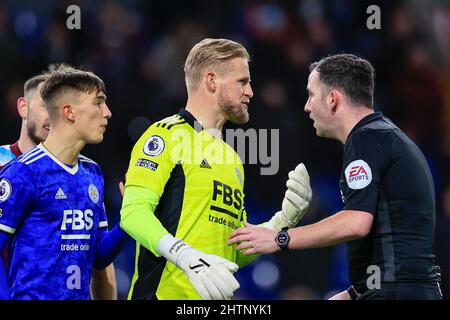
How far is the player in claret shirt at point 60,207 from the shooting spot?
3902 mm

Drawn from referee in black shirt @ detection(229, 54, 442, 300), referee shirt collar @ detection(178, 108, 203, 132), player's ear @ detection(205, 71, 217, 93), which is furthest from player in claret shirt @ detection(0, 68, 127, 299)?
referee in black shirt @ detection(229, 54, 442, 300)

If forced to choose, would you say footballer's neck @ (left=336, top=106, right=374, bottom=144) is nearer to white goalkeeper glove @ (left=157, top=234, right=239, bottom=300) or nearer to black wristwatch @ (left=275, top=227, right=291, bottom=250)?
black wristwatch @ (left=275, top=227, right=291, bottom=250)

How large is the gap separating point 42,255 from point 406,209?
190 cm

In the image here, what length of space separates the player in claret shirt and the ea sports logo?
1336mm

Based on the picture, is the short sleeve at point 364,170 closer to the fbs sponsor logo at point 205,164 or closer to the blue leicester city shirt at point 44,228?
the fbs sponsor logo at point 205,164

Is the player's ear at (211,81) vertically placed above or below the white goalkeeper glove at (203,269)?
above

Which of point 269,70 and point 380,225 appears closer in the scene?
point 380,225

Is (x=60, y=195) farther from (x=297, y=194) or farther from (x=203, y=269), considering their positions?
(x=297, y=194)

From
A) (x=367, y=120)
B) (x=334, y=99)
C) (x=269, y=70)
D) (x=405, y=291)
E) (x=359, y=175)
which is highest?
(x=269, y=70)

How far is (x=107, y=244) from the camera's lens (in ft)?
13.9

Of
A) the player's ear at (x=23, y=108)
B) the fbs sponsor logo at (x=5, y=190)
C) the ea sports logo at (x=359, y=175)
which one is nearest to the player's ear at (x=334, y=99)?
the ea sports logo at (x=359, y=175)

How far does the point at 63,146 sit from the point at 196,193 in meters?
0.82

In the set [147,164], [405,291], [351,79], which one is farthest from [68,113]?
[405,291]

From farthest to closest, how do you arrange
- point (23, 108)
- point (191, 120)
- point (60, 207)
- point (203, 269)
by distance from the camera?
point (23, 108) < point (191, 120) < point (60, 207) < point (203, 269)
